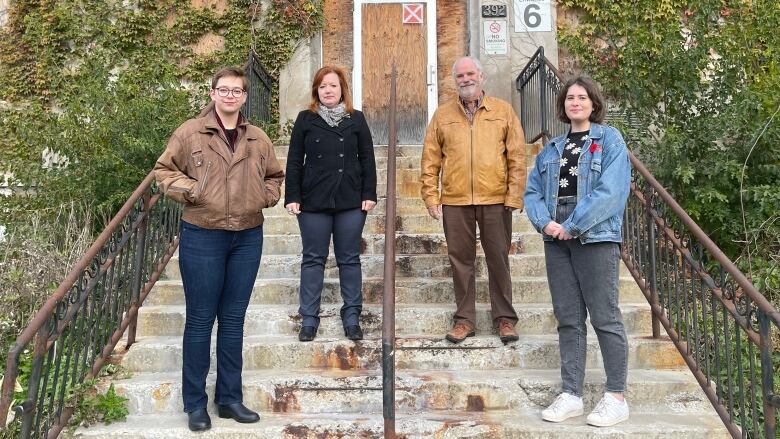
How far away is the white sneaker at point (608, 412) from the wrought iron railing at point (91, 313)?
2566mm

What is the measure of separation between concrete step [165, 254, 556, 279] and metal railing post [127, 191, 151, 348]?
55cm

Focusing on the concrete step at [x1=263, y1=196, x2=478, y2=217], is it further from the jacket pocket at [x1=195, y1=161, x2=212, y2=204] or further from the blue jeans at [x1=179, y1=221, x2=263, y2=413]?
the jacket pocket at [x1=195, y1=161, x2=212, y2=204]

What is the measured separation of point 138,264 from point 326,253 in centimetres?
121

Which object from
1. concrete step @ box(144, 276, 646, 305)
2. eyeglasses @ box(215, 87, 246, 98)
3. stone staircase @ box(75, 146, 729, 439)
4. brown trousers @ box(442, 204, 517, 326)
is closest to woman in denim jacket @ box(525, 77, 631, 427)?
stone staircase @ box(75, 146, 729, 439)

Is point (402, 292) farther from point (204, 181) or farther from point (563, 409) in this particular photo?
point (204, 181)

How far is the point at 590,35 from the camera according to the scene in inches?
303

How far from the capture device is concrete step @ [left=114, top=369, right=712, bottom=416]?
3236 millimetres

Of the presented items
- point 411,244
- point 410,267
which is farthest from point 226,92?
point 411,244

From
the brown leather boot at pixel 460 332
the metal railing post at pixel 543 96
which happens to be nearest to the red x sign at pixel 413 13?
the metal railing post at pixel 543 96

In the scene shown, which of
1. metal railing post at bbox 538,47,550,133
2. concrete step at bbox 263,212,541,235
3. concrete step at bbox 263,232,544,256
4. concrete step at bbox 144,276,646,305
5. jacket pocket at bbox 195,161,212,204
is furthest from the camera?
metal railing post at bbox 538,47,550,133

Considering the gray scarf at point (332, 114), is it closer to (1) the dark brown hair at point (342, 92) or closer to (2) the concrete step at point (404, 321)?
(1) the dark brown hair at point (342, 92)

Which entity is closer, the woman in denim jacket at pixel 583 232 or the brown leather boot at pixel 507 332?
the woman in denim jacket at pixel 583 232

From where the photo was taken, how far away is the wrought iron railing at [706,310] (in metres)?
2.77

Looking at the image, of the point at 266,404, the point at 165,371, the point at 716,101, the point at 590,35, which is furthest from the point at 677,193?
the point at 165,371
